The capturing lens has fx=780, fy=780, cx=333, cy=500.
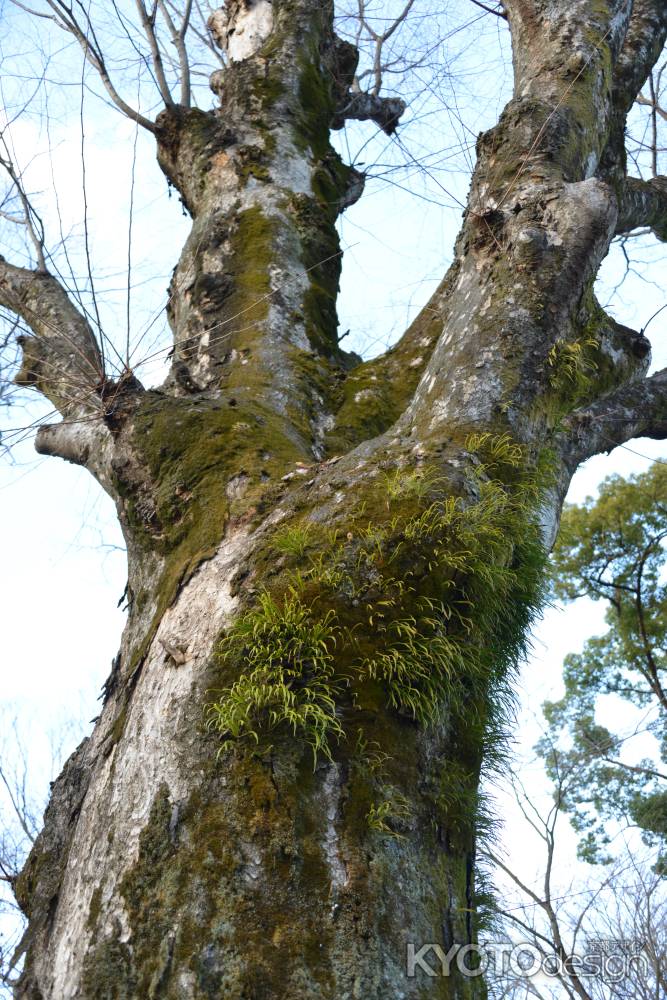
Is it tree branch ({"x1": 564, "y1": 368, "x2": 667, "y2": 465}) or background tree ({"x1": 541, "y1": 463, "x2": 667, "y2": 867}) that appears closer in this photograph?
tree branch ({"x1": 564, "y1": 368, "x2": 667, "y2": 465})

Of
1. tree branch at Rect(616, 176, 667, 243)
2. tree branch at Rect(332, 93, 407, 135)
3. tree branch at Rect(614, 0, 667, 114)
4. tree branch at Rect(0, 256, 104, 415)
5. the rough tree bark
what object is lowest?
the rough tree bark

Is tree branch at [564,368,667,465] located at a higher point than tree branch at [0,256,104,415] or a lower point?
lower

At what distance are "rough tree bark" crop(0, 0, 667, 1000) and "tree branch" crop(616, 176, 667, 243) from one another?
54 centimetres

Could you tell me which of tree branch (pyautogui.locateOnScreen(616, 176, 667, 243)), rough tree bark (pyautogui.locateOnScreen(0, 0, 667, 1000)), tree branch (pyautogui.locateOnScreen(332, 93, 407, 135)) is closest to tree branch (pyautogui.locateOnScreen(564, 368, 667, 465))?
rough tree bark (pyautogui.locateOnScreen(0, 0, 667, 1000))

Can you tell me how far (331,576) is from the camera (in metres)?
1.89

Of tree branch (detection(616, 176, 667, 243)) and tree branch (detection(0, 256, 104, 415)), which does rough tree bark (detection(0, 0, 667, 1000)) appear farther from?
tree branch (detection(616, 176, 667, 243))

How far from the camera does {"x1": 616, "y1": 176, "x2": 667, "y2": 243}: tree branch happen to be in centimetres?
390

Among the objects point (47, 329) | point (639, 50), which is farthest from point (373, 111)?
point (47, 329)

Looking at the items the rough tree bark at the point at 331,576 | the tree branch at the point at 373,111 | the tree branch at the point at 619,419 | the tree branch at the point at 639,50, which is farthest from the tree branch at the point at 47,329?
the tree branch at the point at 639,50

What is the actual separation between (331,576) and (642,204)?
3.15 meters

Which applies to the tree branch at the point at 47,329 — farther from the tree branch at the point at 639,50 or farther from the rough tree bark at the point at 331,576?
the tree branch at the point at 639,50

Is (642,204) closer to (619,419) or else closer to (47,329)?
(619,419)

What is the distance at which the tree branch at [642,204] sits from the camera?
12.8ft

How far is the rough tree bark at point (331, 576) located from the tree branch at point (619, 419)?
16 millimetres
